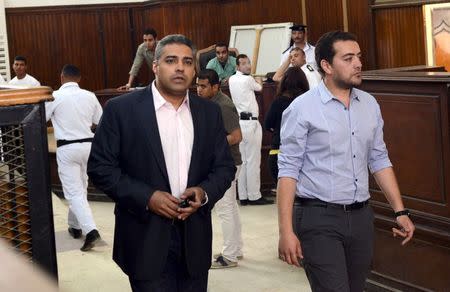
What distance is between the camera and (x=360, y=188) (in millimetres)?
3217

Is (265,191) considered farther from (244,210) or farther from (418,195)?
(418,195)

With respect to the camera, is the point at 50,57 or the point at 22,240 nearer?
the point at 22,240

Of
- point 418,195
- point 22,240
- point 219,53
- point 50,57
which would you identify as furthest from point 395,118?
point 50,57

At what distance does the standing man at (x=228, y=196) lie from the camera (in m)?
5.63

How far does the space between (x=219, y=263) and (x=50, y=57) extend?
872cm

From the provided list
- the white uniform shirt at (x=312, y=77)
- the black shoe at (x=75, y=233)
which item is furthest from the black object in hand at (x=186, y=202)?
the white uniform shirt at (x=312, y=77)

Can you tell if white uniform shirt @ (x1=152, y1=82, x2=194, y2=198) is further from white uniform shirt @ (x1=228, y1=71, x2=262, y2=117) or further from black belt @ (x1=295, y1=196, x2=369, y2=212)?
white uniform shirt @ (x1=228, y1=71, x2=262, y2=117)

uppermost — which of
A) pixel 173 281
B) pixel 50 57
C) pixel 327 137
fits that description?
pixel 50 57

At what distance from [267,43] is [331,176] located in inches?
368

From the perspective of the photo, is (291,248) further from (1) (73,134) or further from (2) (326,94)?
(1) (73,134)

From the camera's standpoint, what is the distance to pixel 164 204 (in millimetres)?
2916

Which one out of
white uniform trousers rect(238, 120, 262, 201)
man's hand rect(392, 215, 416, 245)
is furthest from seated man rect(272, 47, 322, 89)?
man's hand rect(392, 215, 416, 245)

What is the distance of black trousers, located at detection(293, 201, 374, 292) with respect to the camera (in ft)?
10.4

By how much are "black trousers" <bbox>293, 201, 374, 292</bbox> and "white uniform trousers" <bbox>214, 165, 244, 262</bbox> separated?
2.77 m
